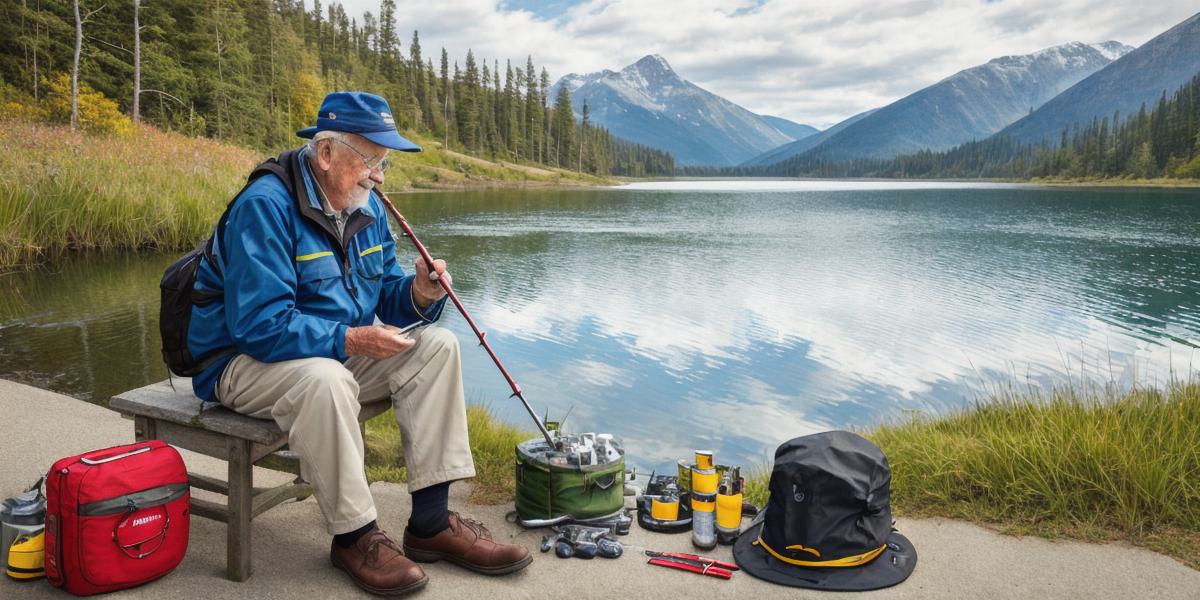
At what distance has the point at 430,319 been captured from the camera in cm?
411

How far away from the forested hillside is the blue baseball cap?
3167 centimetres

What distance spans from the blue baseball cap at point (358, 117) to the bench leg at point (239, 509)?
4.75 feet

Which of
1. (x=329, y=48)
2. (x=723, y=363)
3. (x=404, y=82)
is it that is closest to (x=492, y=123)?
(x=404, y=82)

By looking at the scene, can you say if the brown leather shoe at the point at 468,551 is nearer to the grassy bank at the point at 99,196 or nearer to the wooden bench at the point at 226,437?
the wooden bench at the point at 226,437

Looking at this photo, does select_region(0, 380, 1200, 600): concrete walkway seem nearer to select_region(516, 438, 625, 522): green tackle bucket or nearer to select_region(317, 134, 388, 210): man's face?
select_region(516, 438, 625, 522): green tackle bucket

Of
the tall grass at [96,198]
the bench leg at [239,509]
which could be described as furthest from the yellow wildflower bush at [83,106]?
the bench leg at [239,509]

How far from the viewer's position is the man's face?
3.61m

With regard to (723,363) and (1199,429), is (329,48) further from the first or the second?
(1199,429)

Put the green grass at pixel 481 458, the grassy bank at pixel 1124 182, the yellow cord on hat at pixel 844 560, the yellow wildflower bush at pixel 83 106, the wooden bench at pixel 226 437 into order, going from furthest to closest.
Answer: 1. the grassy bank at pixel 1124 182
2. the yellow wildflower bush at pixel 83 106
3. the green grass at pixel 481 458
4. the yellow cord on hat at pixel 844 560
5. the wooden bench at pixel 226 437

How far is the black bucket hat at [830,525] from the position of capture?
387 cm

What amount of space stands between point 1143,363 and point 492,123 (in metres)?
99.6

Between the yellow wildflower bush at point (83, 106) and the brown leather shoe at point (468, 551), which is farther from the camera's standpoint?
the yellow wildflower bush at point (83, 106)

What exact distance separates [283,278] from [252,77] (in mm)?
62845

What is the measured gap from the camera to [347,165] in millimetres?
3629
